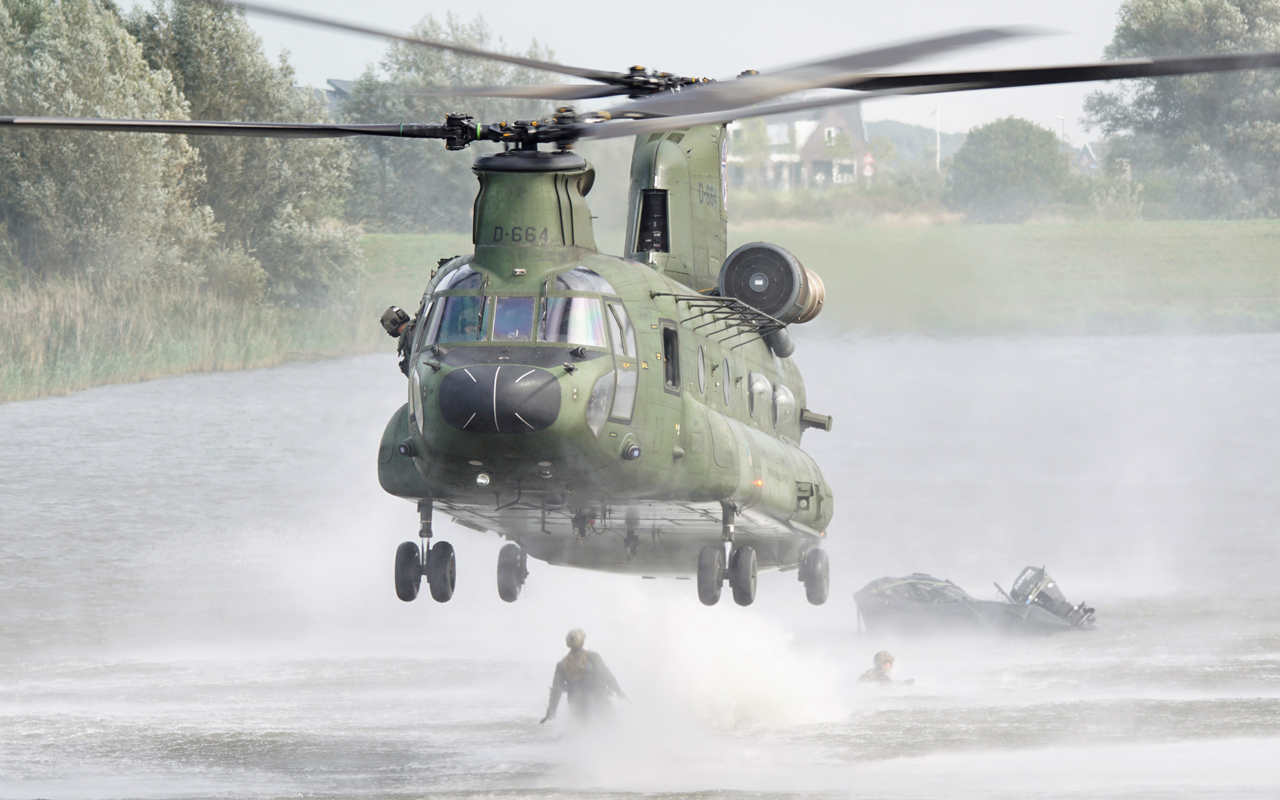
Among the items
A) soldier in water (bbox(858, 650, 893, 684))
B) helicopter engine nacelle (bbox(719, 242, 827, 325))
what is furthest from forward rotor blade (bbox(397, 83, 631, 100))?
soldier in water (bbox(858, 650, 893, 684))

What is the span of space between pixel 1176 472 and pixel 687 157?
48.1m

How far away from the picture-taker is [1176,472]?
212 feet

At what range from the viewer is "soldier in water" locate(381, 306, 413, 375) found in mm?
17734

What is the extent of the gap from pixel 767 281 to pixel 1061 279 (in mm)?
48830

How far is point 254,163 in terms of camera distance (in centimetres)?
6009

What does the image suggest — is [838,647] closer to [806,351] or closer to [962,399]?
[806,351]

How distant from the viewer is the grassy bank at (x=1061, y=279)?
51.8m

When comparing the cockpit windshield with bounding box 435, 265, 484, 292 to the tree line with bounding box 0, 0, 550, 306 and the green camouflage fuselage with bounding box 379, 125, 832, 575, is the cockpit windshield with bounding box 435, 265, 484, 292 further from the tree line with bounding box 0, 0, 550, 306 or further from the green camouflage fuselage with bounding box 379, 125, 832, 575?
the tree line with bounding box 0, 0, 550, 306

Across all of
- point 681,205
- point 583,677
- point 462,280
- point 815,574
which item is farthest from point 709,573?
point 583,677

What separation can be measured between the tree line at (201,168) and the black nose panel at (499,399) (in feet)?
136

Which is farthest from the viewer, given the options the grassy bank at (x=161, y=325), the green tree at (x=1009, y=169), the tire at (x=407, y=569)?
the green tree at (x=1009, y=169)

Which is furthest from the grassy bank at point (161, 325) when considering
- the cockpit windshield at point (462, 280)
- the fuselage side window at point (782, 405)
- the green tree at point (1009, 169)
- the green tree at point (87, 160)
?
the cockpit windshield at point (462, 280)

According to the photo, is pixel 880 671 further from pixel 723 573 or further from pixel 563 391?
pixel 563 391

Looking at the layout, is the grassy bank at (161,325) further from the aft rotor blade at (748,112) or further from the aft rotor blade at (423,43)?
the aft rotor blade at (748,112)
